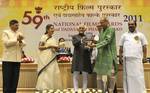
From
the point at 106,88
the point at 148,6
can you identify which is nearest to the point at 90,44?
the point at 106,88

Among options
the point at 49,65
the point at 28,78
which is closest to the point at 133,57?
the point at 49,65

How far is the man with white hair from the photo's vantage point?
306 inches

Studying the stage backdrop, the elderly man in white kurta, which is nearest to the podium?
the stage backdrop

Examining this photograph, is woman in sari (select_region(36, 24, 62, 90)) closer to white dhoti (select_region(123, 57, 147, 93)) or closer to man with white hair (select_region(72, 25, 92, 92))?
man with white hair (select_region(72, 25, 92, 92))

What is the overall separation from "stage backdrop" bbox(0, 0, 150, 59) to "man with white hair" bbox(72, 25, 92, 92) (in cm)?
118

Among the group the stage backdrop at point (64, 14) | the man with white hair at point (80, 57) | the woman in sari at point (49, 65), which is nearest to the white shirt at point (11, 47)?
the woman in sari at point (49, 65)

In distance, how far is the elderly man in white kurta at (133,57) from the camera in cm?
764

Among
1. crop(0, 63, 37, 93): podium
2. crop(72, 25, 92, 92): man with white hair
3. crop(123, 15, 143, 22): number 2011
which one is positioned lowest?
crop(0, 63, 37, 93): podium

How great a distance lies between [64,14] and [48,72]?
1.58 metres

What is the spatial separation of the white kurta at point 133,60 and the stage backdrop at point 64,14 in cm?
135

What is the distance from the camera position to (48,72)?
803 centimetres

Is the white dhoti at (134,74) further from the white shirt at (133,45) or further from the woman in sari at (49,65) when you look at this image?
the woman in sari at (49,65)

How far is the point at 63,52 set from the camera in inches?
338

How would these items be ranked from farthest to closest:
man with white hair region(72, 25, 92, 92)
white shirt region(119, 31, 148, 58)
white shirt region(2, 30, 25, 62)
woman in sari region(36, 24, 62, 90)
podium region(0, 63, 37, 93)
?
podium region(0, 63, 37, 93) < woman in sari region(36, 24, 62, 90) < man with white hair region(72, 25, 92, 92) < white shirt region(119, 31, 148, 58) < white shirt region(2, 30, 25, 62)
